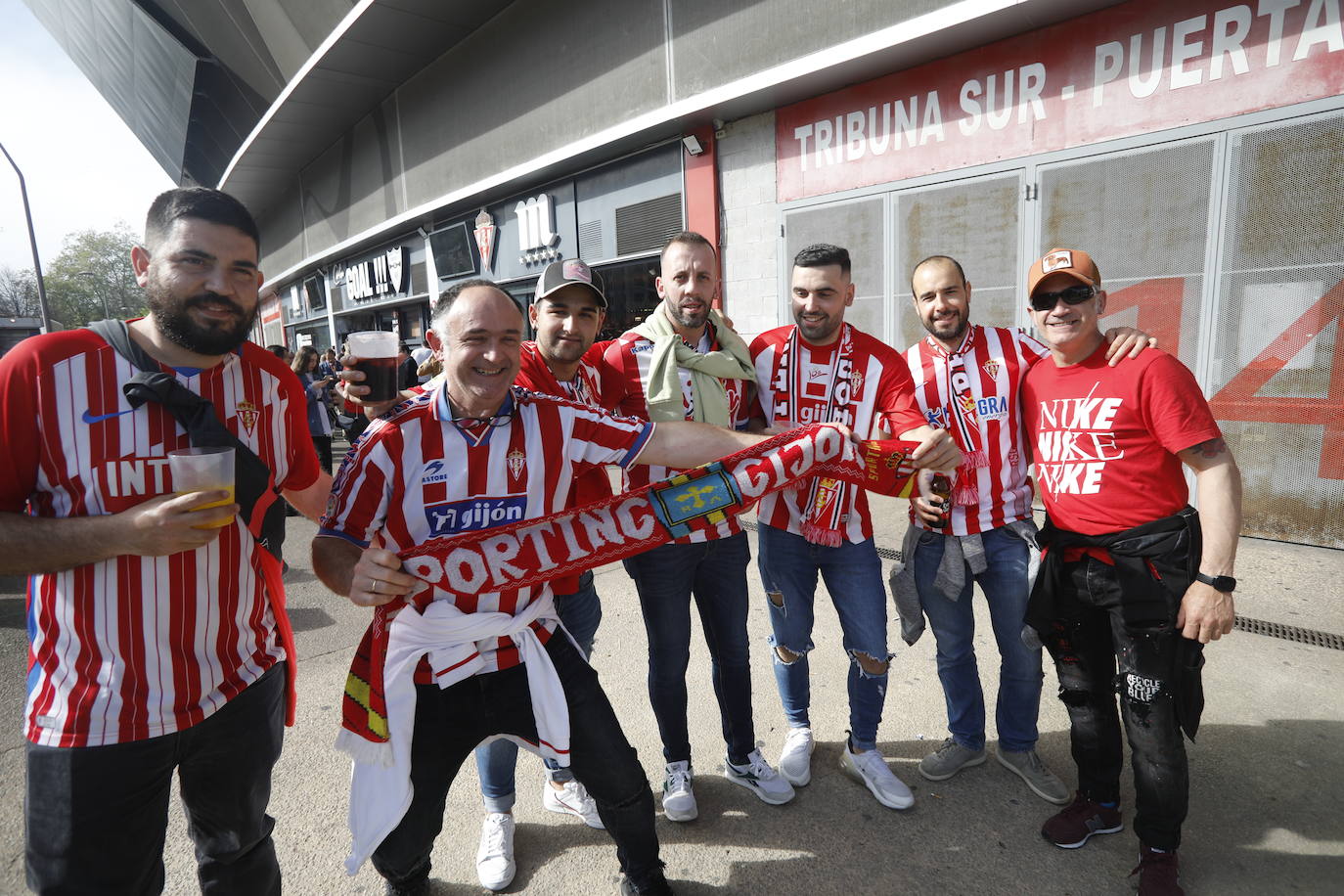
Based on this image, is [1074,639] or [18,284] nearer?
[1074,639]

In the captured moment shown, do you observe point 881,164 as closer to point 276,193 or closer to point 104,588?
point 104,588

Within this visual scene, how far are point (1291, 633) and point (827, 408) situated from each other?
11.0 feet

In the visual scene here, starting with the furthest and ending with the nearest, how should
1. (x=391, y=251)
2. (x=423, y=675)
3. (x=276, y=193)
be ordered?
(x=276, y=193) < (x=391, y=251) < (x=423, y=675)

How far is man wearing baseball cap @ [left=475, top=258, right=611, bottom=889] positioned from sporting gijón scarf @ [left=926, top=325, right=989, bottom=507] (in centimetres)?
144

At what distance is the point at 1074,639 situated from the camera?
2.38 metres

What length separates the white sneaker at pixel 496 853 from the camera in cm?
231

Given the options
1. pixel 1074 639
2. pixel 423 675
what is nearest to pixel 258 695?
pixel 423 675

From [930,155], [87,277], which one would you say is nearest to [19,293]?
[87,277]

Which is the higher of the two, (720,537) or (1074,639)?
(720,537)

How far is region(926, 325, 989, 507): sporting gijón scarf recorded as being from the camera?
267 centimetres

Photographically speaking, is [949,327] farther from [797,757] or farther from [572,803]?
[572,803]

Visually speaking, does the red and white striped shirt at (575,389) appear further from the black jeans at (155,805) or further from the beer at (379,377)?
the black jeans at (155,805)

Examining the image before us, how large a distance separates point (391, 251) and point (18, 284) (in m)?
47.6

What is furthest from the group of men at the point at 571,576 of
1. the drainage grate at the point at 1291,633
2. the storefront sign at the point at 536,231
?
the storefront sign at the point at 536,231
